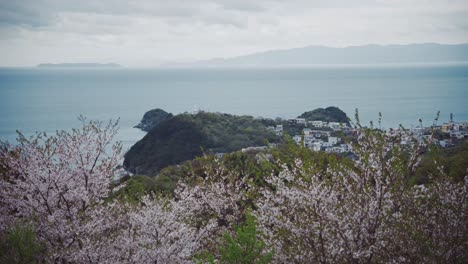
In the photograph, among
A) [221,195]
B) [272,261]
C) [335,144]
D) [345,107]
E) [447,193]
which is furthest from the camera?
[345,107]

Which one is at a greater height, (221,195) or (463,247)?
(463,247)

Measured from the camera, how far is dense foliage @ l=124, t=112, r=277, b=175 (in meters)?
62.8

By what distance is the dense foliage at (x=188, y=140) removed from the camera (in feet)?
206

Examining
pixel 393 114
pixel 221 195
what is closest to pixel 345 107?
pixel 393 114

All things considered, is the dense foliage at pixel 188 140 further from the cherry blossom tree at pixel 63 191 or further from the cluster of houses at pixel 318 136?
the cherry blossom tree at pixel 63 191

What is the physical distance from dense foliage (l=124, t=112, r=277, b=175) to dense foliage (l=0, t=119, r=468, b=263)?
46.2m

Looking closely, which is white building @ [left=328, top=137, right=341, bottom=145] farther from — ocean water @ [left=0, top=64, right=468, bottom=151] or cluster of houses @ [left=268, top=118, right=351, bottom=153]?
ocean water @ [left=0, top=64, right=468, bottom=151]

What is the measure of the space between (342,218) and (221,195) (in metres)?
7.02

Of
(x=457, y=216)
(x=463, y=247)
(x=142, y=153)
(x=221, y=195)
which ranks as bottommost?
(x=142, y=153)

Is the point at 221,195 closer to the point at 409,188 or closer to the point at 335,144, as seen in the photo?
the point at 409,188

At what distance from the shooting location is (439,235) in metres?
7.21

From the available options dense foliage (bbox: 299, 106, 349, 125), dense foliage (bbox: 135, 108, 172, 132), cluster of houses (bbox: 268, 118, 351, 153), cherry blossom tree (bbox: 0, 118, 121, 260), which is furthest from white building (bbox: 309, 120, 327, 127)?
cherry blossom tree (bbox: 0, 118, 121, 260)

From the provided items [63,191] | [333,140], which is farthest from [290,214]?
[333,140]

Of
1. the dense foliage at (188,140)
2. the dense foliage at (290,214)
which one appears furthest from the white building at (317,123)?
the dense foliage at (290,214)
